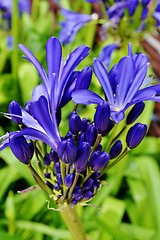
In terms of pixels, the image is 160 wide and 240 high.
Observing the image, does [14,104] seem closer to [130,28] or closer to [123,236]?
[123,236]

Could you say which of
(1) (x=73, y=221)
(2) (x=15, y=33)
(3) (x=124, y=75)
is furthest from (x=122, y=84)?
(2) (x=15, y=33)

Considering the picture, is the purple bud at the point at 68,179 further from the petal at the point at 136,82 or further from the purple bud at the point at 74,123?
the petal at the point at 136,82

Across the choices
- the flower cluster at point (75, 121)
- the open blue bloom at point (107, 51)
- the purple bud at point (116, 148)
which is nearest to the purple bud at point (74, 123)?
the flower cluster at point (75, 121)

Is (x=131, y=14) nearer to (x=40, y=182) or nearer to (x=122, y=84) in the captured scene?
(x=122, y=84)

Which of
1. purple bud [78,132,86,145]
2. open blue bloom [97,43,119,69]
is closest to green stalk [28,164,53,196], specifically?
purple bud [78,132,86,145]

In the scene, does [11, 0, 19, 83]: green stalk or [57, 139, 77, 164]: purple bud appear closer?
[57, 139, 77, 164]: purple bud

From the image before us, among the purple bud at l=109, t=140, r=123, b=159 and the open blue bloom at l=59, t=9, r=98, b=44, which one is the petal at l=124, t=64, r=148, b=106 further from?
the open blue bloom at l=59, t=9, r=98, b=44
